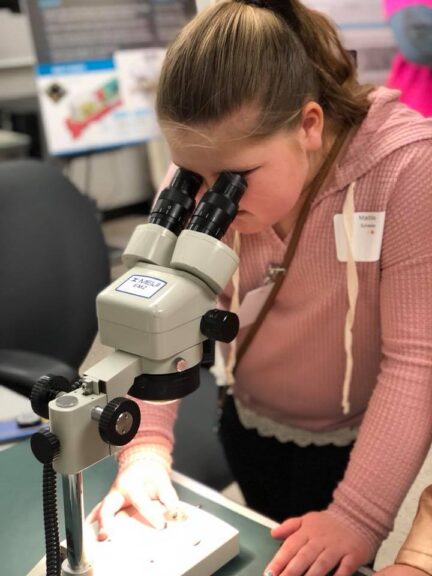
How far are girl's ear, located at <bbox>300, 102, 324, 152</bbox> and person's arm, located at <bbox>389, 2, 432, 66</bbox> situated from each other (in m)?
0.98

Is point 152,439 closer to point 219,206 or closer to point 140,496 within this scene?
point 140,496

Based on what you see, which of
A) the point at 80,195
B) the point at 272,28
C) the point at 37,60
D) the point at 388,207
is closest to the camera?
the point at 272,28

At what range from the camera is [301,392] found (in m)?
1.23

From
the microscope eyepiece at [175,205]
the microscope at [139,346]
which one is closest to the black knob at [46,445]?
the microscope at [139,346]

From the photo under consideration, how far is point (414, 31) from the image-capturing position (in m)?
1.77

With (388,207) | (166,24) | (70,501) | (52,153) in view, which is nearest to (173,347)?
(70,501)

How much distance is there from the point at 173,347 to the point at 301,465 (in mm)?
680

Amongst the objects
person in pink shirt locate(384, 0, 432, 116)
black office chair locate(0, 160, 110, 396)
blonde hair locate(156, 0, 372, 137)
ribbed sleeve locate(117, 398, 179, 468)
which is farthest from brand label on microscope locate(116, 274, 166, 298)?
person in pink shirt locate(384, 0, 432, 116)

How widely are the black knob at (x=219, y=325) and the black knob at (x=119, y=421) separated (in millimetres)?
106

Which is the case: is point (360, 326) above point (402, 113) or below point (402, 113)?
below

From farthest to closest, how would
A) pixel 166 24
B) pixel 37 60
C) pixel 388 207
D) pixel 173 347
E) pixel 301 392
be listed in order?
pixel 166 24, pixel 37 60, pixel 301 392, pixel 388 207, pixel 173 347

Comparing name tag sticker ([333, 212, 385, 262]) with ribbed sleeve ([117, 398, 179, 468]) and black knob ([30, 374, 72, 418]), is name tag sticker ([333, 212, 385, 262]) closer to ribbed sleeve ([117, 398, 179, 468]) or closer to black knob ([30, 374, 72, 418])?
ribbed sleeve ([117, 398, 179, 468])

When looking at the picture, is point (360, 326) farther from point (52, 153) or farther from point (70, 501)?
point (52, 153)

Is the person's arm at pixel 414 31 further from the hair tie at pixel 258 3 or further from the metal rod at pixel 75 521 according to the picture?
the metal rod at pixel 75 521
